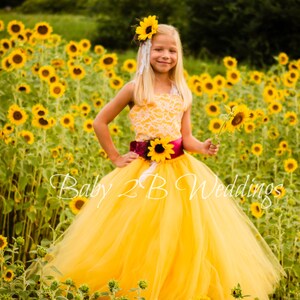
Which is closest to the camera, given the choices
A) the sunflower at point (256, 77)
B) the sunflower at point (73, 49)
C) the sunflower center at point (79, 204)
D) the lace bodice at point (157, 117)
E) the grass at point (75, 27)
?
the lace bodice at point (157, 117)

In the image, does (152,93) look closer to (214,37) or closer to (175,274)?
(175,274)

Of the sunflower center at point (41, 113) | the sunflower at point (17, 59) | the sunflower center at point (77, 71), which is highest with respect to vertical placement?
the sunflower at point (17, 59)

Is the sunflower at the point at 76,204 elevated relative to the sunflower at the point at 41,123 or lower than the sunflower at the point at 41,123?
lower

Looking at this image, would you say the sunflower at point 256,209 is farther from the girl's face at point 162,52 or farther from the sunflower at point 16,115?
the sunflower at point 16,115

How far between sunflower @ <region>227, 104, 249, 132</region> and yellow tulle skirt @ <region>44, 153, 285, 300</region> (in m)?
0.37

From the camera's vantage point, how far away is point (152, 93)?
3.39m

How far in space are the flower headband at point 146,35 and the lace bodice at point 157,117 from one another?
170mm

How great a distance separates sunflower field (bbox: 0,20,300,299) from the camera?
139 inches

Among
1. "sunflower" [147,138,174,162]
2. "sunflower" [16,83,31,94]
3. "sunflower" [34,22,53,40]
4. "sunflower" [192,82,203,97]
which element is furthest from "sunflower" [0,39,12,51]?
"sunflower" [147,138,174,162]

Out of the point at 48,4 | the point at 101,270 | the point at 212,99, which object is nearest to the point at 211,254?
the point at 101,270

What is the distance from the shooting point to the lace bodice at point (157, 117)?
342 cm

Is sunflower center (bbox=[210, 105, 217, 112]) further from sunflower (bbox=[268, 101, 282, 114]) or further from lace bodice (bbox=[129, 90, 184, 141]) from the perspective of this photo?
lace bodice (bbox=[129, 90, 184, 141])

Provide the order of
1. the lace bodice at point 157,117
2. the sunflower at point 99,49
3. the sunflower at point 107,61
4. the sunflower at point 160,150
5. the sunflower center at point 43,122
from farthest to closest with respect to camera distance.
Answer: the sunflower at point 99,49 < the sunflower at point 107,61 < the sunflower center at point 43,122 < the lace bodice at point 157,117 < the sunflower at point 160,150

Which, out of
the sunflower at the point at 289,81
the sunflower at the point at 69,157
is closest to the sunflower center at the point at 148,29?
the sunflower at the point at 69,157
